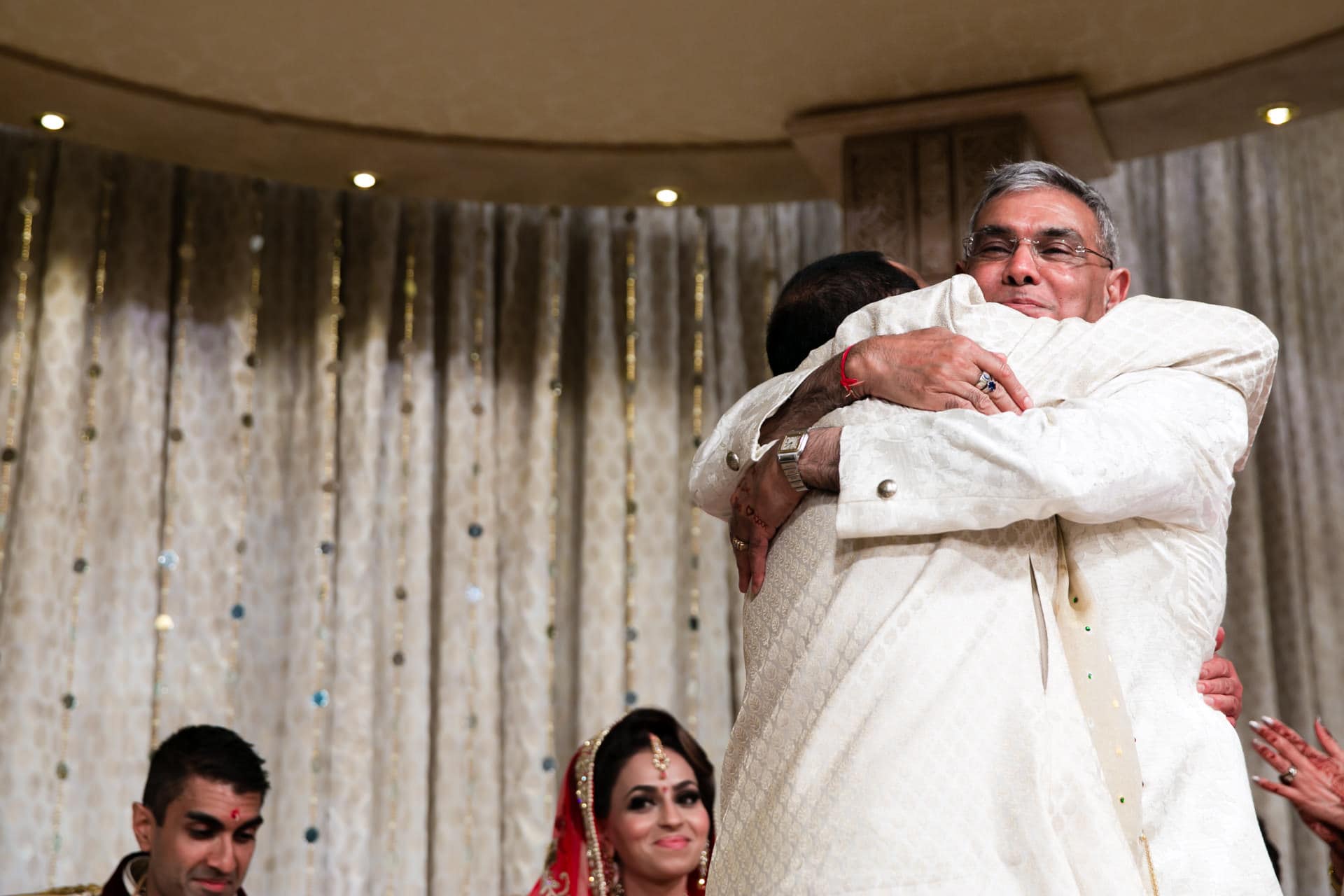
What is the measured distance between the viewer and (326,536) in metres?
5.43

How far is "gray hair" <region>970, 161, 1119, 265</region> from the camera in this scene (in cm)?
211

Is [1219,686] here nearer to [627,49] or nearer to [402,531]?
[627,49]

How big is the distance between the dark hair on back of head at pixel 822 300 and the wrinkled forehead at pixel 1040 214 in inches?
10.8

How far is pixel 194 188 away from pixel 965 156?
9.12ft

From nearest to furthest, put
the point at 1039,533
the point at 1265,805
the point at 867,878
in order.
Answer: the point at 867,878 < the point at 1039,533 < the point at 1265,805

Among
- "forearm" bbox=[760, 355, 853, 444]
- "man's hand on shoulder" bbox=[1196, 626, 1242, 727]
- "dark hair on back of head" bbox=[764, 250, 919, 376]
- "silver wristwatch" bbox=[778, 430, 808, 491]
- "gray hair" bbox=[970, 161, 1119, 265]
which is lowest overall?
"man's hand on shoulder" bbox=[1196, 626, 1242, 727]

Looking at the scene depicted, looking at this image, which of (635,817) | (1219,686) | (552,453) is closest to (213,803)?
(635,817)

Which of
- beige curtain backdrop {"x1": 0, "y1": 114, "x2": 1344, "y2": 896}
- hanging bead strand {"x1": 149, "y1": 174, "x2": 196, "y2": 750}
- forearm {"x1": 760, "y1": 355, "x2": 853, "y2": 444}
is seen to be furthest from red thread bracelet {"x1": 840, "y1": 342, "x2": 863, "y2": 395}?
hanging bead strand {"x1": 149, "y1": 174, "x2": 196, "y2": 750}

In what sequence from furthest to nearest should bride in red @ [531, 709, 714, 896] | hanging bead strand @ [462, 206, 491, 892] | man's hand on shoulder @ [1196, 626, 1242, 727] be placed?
1. hanging bead strand @ [462, 206, 491, 892]
2. bride in red @ [531, 709, 714, 896]
3. man's hand on shoulder @ [1196, 626, 1242, 727]

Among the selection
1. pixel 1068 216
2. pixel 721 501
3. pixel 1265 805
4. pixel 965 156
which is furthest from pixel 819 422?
pixel 1265 805

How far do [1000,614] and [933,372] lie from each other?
11.9 inches

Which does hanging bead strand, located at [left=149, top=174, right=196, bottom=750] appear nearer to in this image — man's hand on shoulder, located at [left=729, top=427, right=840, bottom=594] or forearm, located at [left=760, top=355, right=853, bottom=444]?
man's hand on shoulder, located at [left=729, top=427, right=840, bottom=594]

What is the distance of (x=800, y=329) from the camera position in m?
2.34

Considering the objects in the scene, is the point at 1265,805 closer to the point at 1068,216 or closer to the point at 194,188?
the point at 1068,216
